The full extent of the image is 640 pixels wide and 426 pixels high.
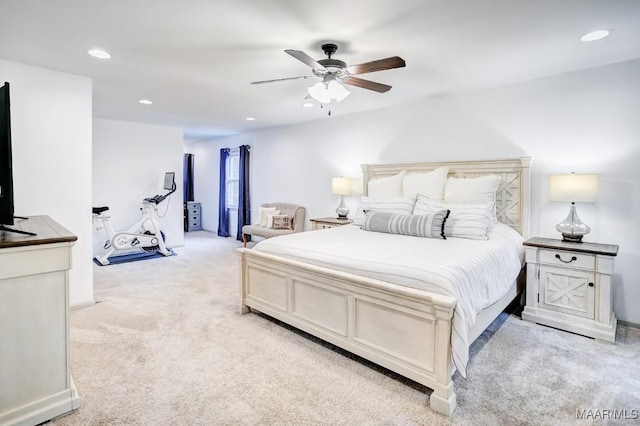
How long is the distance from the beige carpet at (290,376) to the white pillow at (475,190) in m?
1.22

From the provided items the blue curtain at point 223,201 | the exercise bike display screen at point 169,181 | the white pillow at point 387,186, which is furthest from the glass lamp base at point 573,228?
the blue curtain at point 223,201

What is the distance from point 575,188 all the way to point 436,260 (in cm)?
174

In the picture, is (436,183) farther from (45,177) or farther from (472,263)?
(45,177)

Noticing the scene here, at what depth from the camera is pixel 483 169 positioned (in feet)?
12.7

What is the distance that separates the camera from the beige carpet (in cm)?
188

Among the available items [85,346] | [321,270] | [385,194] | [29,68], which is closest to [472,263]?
[321,270]

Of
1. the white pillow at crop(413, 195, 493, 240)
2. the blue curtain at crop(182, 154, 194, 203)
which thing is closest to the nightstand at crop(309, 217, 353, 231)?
the white pillow at crop(413, 195, 493, 240)

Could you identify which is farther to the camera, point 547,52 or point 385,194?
point 385,194

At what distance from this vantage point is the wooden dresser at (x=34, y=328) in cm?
171

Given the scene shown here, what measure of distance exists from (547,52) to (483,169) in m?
1.35

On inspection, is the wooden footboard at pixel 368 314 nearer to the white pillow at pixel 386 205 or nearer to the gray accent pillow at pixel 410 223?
the gray accent pillow at pixel 410 223

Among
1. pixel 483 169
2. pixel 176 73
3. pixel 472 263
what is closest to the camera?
pixel 472 263

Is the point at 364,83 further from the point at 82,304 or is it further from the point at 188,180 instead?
the point at 188,180

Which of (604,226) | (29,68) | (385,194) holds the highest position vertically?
(29,68)
